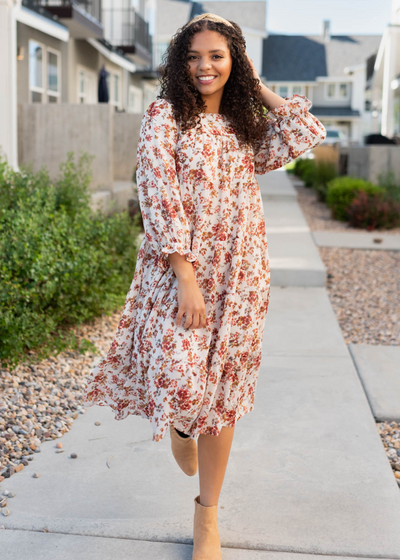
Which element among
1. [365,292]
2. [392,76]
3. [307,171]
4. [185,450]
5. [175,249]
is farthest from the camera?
[392,76]

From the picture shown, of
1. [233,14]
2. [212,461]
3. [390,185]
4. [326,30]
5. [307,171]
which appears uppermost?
[326,30]

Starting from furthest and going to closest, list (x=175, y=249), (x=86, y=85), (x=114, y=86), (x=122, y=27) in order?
(x=114, y=86), (x=122, y=27), (x=86, y=85), (x=175, y=249)

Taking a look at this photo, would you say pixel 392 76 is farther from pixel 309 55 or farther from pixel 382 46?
pixel 309 55

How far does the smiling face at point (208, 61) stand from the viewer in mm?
2062

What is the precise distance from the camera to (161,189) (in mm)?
1963

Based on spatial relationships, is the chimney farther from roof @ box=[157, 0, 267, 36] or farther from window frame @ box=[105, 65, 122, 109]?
window frame @ box=[105, 65, 122, 109]

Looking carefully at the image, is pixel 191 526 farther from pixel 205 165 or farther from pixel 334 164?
pixel 334 164

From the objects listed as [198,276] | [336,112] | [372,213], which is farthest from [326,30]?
[198,276]

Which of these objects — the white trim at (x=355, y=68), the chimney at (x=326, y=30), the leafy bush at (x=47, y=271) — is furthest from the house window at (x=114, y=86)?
the chimney at (x=326, y=30)

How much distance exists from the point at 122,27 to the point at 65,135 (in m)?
10.9

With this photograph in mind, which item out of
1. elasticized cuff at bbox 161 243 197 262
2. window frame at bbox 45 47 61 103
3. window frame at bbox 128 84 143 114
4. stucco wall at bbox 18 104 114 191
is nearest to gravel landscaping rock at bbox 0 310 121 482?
elasticized cuff at bbox 161 243 197 262

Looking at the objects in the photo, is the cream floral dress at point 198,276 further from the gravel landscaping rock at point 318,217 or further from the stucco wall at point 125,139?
the stucco wall at point 125,139

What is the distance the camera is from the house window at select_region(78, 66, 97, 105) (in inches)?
557

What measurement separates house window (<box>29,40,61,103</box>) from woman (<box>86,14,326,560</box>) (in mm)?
9752
